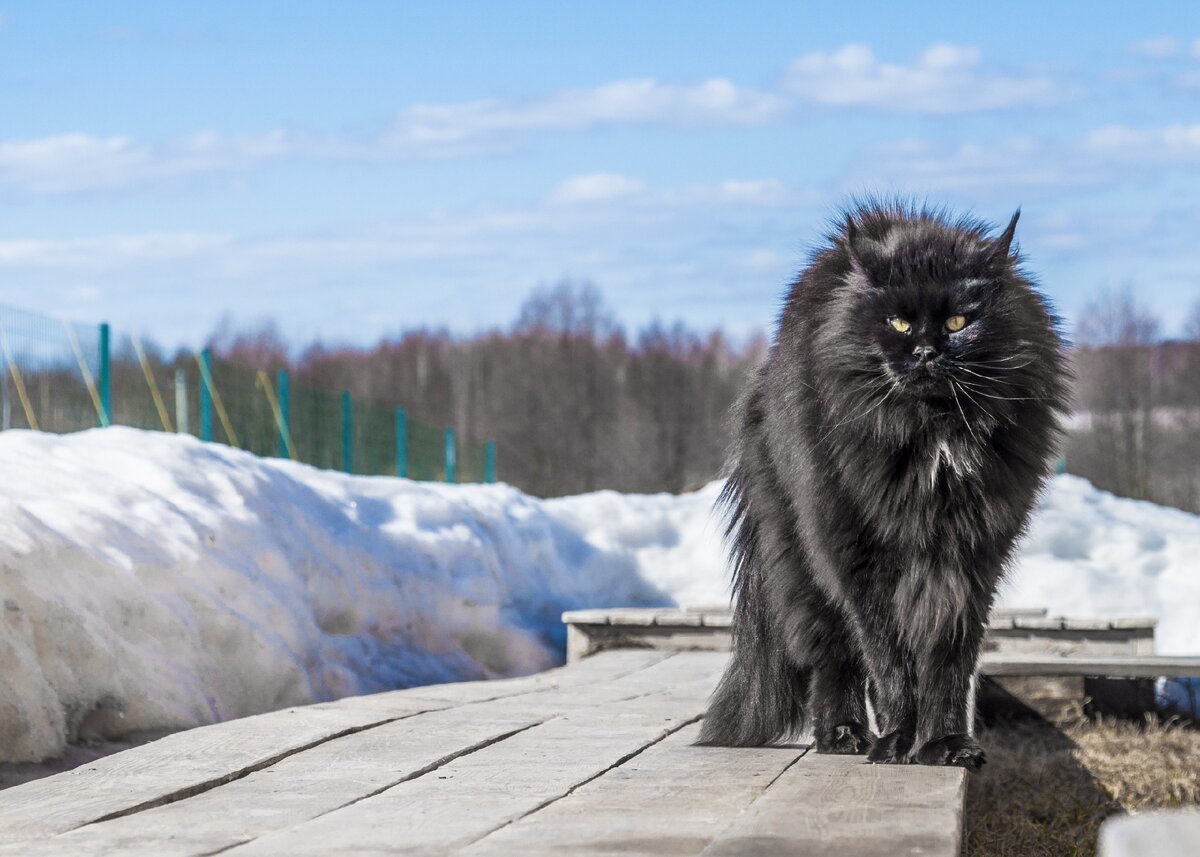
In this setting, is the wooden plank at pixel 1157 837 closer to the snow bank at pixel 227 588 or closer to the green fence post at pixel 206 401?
the snow bank at pixel 227 588

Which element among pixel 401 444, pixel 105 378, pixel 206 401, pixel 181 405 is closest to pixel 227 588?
pixel 105 378

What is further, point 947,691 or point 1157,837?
point 947,691

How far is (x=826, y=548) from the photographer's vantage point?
318 cm

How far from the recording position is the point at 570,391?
4172 centimetres

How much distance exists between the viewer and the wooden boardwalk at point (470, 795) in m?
2.23

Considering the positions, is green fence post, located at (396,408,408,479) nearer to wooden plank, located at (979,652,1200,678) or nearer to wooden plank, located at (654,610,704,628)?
wooden plank, located at (654,610,704,628)

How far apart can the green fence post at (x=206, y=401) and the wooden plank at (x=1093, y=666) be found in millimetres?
8544

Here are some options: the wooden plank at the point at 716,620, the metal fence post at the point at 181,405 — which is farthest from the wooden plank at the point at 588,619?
the metal fence post at the point at 181,405

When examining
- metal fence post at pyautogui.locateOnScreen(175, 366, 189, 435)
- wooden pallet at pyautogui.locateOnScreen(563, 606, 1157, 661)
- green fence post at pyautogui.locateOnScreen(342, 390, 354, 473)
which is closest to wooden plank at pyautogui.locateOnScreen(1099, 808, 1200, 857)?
wooden pallet at pyautogui.locateOnScreen(563, 606, 1157, 661)

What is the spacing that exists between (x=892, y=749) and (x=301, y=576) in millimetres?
4008

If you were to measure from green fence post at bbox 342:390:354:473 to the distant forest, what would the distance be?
50.5ft

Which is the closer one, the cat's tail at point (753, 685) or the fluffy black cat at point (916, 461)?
the fluffy black cat at point (916, 461)

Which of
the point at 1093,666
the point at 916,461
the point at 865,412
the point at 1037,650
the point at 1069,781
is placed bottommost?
the point at 1069,781

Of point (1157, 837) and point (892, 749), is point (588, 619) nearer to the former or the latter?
point (892, 749)
